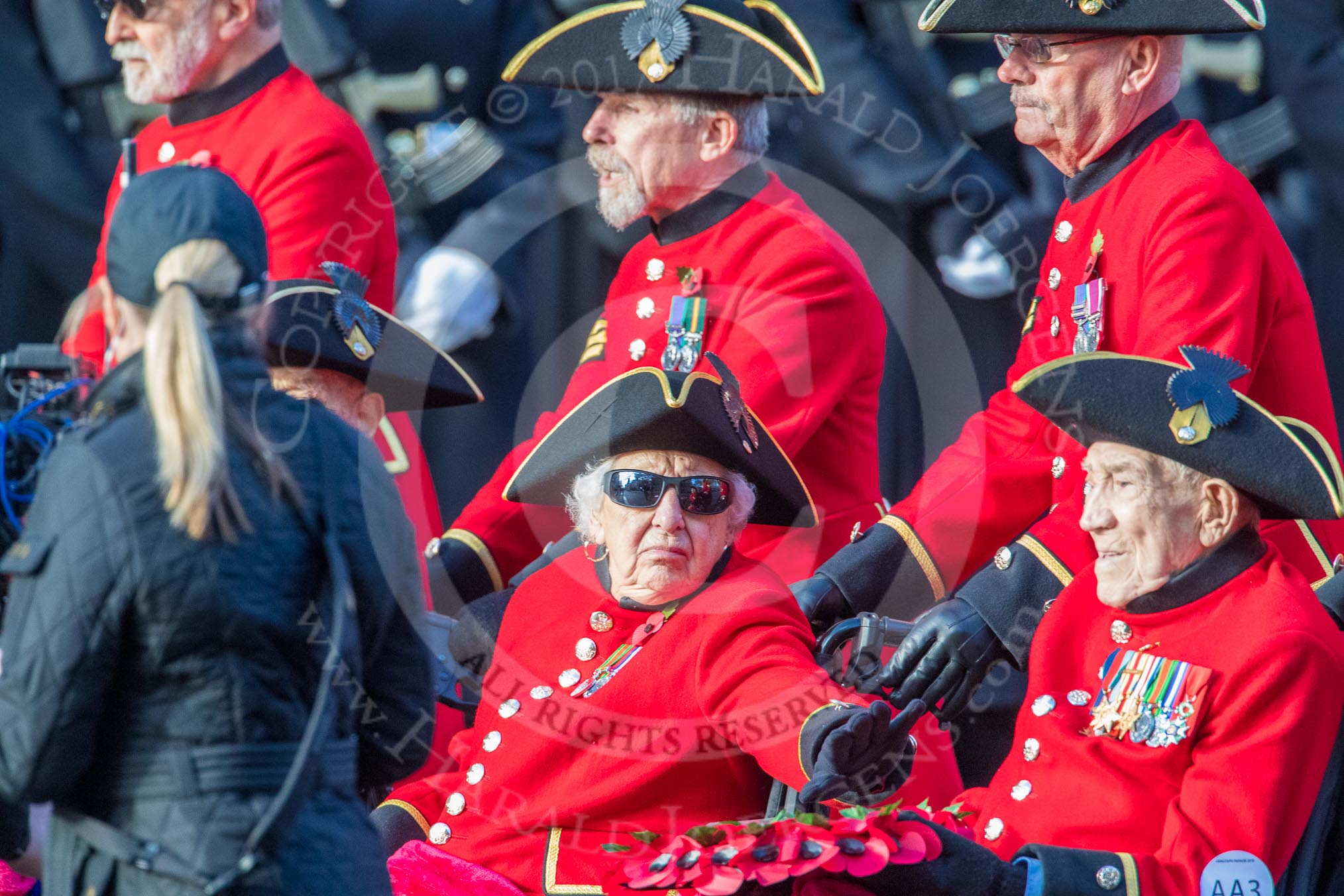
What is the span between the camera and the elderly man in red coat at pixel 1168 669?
344 centimetres

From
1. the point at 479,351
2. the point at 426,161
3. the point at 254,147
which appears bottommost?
the point at 479,351

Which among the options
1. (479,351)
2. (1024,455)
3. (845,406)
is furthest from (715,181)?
(479,351)

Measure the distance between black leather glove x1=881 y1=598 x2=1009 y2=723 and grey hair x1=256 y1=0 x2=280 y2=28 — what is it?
233 cm

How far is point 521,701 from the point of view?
412 cm

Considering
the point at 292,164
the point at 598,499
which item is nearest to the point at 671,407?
the point at 598,499

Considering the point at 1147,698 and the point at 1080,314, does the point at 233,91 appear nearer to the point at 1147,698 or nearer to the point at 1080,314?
the point at 1080,314

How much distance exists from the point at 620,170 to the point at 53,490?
2.47m

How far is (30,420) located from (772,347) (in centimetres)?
165

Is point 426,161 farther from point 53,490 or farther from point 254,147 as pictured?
point 53,490

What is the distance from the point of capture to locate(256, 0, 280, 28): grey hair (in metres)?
5.21

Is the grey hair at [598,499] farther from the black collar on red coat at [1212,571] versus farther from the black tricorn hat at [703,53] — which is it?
the black tricorn hat at [703,53]

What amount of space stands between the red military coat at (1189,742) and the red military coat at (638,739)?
1.16 ft

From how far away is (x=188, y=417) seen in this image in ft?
9.17

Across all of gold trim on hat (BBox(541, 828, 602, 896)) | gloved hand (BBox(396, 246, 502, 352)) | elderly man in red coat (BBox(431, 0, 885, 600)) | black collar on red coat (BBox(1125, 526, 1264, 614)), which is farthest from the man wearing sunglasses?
gloved hand (BBox(396, 246, 502, 352))
